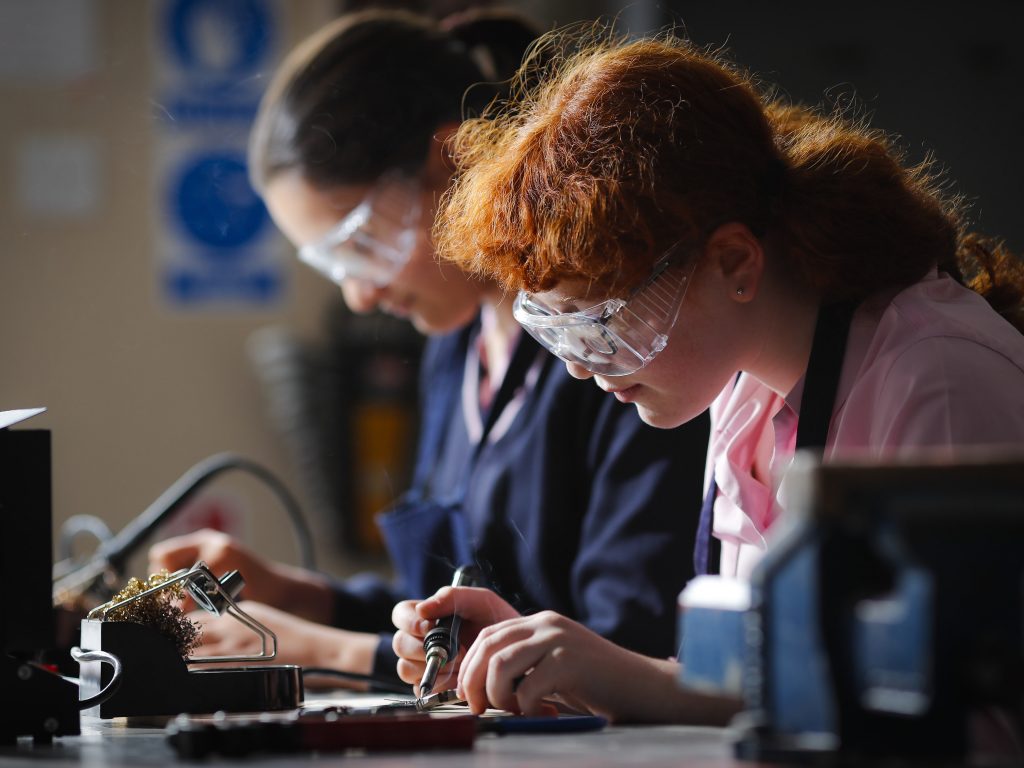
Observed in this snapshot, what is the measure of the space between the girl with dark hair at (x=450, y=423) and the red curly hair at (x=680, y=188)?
0.37 m

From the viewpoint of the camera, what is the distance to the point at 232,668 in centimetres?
127

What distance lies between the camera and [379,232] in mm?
1766

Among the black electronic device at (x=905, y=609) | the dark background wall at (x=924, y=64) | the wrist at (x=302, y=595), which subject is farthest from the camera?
the dark background wall at (x=924, y=64)

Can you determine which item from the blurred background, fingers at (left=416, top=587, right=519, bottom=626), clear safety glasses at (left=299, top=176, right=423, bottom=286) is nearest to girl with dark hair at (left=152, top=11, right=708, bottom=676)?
clear safety glasses at (left=299, top=176, right=423, bottom=286)

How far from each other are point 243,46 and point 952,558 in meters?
3.48

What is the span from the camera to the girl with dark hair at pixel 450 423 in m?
1.50

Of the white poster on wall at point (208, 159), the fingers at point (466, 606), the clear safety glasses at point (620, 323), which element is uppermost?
the white poster on wall at point (208, 159)

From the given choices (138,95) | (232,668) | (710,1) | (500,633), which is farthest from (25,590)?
(710,1)

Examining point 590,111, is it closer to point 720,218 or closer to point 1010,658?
point 720,218

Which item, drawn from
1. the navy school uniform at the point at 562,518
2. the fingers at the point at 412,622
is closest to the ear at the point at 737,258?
the navy school uniform at the point at 562,518

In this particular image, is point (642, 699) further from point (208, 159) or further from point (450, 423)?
point (208, 159)

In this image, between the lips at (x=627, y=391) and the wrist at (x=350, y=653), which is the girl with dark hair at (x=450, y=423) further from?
the lips at (x=627, y=391)

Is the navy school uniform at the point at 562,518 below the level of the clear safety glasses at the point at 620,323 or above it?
below

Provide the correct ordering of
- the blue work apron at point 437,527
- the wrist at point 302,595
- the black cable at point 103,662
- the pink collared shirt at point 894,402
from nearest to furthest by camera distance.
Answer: the pink collared shirt at point 894,402, the black cable at point 103,662, the blue work apron at point 437,527, the wrist at point 302,595
